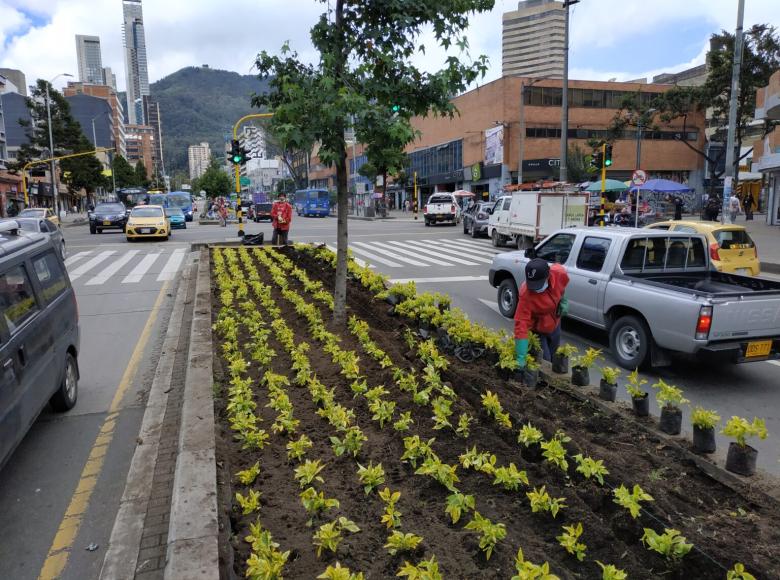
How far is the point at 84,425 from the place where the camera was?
552 cm

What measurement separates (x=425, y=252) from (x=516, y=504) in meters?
17.3

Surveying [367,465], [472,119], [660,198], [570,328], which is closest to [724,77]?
[660,198]

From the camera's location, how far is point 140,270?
1616 cm

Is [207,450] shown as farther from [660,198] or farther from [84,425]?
[660,198]

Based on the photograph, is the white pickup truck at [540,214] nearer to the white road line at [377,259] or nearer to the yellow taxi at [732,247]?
the white road line at [377,259]

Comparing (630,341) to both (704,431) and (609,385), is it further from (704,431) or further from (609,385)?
(704,431)

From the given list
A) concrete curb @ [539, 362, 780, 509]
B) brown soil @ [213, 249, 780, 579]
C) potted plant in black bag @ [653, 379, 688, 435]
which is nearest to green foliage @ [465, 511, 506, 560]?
brown soil @ [213, 249, 780, 579]

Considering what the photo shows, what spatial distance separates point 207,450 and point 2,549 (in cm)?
132

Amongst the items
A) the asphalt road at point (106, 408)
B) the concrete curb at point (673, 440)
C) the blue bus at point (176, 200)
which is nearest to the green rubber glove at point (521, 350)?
the concrete curb at point (673, 440)

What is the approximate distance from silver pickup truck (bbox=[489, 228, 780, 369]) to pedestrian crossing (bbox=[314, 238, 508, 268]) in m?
8.66

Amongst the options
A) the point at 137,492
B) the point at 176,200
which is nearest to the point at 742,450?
the point at 137,492

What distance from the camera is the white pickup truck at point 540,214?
65.6 feet

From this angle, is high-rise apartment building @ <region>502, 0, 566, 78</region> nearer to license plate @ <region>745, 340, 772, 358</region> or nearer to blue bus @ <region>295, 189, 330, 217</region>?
blue bus @ <region>295, 189, 330, 217</region>

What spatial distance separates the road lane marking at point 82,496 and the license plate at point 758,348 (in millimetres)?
6303
